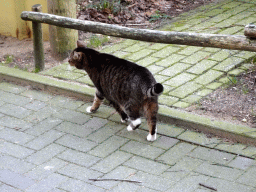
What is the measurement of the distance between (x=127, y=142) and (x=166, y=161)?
57 centimetres

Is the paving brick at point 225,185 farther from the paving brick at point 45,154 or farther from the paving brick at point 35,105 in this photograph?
the paving brick at point 35,105

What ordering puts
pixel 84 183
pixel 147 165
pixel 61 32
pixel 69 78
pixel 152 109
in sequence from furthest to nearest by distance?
pixel 61 32 < pixel 69 78 < pixel 152 109 < pixel 147 165 < pixel 84 183

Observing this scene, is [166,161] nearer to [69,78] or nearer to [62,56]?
[69,78]

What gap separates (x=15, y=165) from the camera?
4.07 metres

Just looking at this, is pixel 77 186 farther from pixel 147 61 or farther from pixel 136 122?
pixel 147 61

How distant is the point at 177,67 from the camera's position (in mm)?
5918

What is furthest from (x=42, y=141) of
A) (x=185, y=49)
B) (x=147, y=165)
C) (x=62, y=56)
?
(x=185, y=49)

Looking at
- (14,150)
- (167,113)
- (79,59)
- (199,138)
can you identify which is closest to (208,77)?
(167,113)

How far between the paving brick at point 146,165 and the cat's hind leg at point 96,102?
1.08 meters

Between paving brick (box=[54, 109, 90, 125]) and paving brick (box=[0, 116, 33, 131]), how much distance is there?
39cm

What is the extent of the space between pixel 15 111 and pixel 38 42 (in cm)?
126

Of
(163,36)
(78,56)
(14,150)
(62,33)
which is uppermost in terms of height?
(163,36)

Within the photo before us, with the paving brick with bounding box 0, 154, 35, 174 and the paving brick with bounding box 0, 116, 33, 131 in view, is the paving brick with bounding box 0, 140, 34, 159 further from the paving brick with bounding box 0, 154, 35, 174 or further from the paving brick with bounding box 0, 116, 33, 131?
the paving brick with bounding box 0, 116, 33, 131

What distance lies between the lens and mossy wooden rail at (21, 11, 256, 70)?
3949mm
